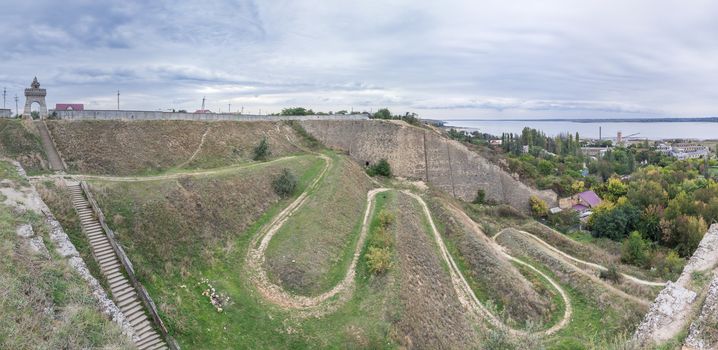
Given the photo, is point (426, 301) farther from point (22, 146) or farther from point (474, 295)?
point (22, 146)

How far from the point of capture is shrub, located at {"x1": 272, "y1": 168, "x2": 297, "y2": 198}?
29266mm

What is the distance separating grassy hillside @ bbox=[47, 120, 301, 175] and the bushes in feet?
48.1

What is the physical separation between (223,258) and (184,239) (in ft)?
6.69

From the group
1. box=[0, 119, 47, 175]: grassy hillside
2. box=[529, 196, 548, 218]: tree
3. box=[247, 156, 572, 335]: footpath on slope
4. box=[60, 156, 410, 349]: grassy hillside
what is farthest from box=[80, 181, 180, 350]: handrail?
box=[529, 196, 548, 218]: tree

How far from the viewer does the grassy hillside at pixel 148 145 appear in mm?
27328

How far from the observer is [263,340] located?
52.9ft

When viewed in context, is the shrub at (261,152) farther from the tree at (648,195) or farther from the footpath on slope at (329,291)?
the tree at (648,195)

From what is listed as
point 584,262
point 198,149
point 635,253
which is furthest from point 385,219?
point 635,253

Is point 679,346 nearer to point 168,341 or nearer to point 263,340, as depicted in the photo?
point 263,340

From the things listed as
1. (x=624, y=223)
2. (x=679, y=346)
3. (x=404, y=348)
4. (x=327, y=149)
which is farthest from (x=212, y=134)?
(x=624, y=223)

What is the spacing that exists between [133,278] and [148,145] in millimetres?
18195

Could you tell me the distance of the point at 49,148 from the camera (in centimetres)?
2684

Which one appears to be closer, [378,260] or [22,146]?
[378,260]

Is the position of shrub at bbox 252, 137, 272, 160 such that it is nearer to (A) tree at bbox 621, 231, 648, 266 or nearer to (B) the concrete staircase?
(B) the concrete staircase
